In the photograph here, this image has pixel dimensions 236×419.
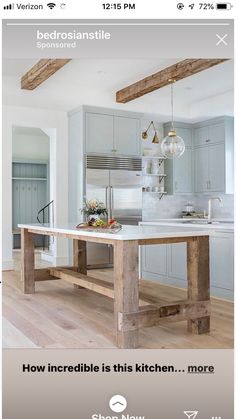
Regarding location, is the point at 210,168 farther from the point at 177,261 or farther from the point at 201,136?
the point at 177,261

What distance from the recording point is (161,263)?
4.12m

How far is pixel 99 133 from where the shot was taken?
5.21 m

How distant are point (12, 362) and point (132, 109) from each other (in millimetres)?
4603

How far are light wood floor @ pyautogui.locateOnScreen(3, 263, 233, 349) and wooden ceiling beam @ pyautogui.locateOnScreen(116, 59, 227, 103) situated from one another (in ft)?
6.73

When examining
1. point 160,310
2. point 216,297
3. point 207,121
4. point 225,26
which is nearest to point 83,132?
point 207,121

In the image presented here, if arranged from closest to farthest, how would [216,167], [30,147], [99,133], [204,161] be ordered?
[99,133] → [216,167] → [204,161] → [30,147]

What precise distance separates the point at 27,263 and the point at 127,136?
2458mm

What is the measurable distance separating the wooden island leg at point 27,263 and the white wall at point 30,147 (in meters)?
4.69

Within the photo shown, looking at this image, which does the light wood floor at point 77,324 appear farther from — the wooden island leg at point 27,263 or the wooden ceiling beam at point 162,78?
the wooden ceiling beam at point 162,78

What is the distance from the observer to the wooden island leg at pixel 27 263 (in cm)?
366

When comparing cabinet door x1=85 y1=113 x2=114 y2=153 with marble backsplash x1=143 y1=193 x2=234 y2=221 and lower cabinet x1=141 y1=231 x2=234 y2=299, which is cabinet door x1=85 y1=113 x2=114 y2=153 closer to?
marble backsplash x1=143 y1=193 x2=234 y2=221

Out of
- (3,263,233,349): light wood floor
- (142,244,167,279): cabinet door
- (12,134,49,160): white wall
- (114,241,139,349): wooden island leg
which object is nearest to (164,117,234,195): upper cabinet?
(142,244,167,279): cabinet door

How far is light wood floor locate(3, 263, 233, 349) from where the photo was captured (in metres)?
2.28
